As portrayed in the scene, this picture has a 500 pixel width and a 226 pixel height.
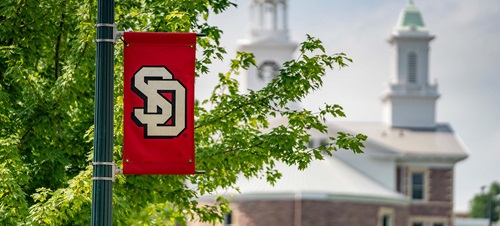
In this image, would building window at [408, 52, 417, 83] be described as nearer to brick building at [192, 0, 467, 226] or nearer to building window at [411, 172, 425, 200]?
brick building at [192, 0, 467, 226]

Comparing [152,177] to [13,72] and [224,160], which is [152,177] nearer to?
[224,160]

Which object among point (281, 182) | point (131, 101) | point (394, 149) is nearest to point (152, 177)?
point (131, 101)

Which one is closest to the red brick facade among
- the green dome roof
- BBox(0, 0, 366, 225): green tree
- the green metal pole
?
the green dome roof

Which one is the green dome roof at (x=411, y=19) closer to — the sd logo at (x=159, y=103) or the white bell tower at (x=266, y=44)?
Answer: the white bell tower at (x=266, y=44)

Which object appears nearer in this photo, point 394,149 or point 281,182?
point 281,182

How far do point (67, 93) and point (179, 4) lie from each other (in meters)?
1.84

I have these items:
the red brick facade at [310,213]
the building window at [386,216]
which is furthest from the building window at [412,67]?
the building window at [386,216]

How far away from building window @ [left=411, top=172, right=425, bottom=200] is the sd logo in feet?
213

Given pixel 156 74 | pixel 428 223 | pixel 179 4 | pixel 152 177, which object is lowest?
pixel 428 223

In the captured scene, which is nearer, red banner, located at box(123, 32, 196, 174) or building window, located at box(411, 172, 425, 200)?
red banner, located at box(123, 32, 196, 174)

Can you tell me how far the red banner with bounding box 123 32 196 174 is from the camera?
11.5m

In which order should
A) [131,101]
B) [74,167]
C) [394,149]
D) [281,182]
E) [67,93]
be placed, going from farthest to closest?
[394,149]
[281,182]
[74,167]
[67,93]
[131,101]

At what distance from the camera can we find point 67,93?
671 inches

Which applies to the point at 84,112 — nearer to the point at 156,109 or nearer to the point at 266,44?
the point at 156,109
